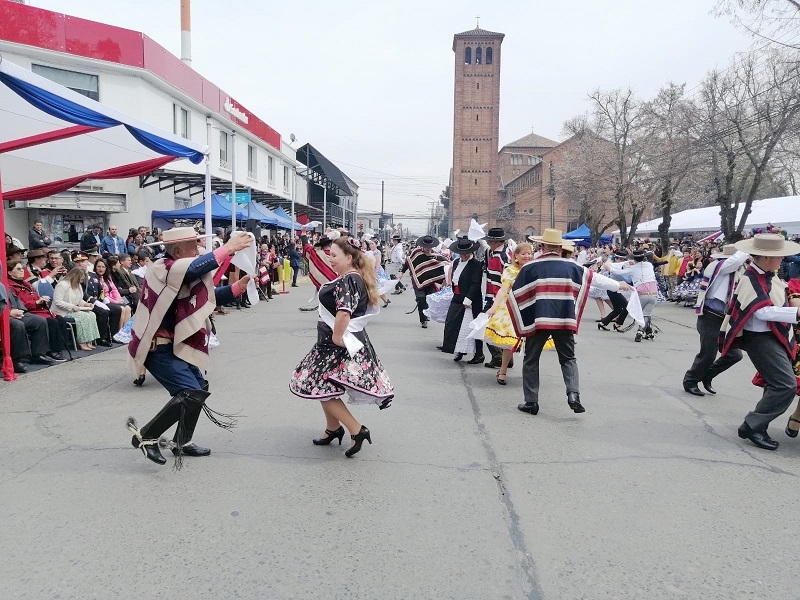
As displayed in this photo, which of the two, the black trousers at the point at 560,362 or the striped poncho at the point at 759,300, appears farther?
the black trousers at the point at 560,362

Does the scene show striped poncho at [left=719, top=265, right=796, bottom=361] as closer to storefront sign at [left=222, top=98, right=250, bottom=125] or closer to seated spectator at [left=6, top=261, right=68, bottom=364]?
seated spectator at [left=6, top=261, right=68, bottom=364]

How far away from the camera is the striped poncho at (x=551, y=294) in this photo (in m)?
6.13

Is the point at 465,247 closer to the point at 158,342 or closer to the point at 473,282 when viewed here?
the point at 473,282

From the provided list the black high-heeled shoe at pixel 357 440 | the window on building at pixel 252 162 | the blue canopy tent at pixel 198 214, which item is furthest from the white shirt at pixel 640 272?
the window on building at pixel 252 162

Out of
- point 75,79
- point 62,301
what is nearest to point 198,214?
point 75,79

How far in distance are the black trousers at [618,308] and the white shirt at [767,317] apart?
708 cm

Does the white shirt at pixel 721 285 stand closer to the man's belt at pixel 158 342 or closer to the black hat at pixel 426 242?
the man's belt at pixel 158 342

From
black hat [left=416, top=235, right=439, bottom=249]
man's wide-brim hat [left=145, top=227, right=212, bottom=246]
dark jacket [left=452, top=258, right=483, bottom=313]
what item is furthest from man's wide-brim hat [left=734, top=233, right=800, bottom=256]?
black hat [left=416, top=235, right=439, bottom=249]

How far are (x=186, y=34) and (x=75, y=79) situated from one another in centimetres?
1604

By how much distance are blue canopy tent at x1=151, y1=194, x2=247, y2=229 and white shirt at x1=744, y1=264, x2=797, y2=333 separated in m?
17.6

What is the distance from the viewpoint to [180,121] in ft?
83.3

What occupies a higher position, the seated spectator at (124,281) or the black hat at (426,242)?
the black hat at (426,242)

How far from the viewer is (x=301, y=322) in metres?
12.8

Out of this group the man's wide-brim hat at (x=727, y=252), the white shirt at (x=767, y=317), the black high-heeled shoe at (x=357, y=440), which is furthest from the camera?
the man's wide-brim hat at (x=727, y=252)
